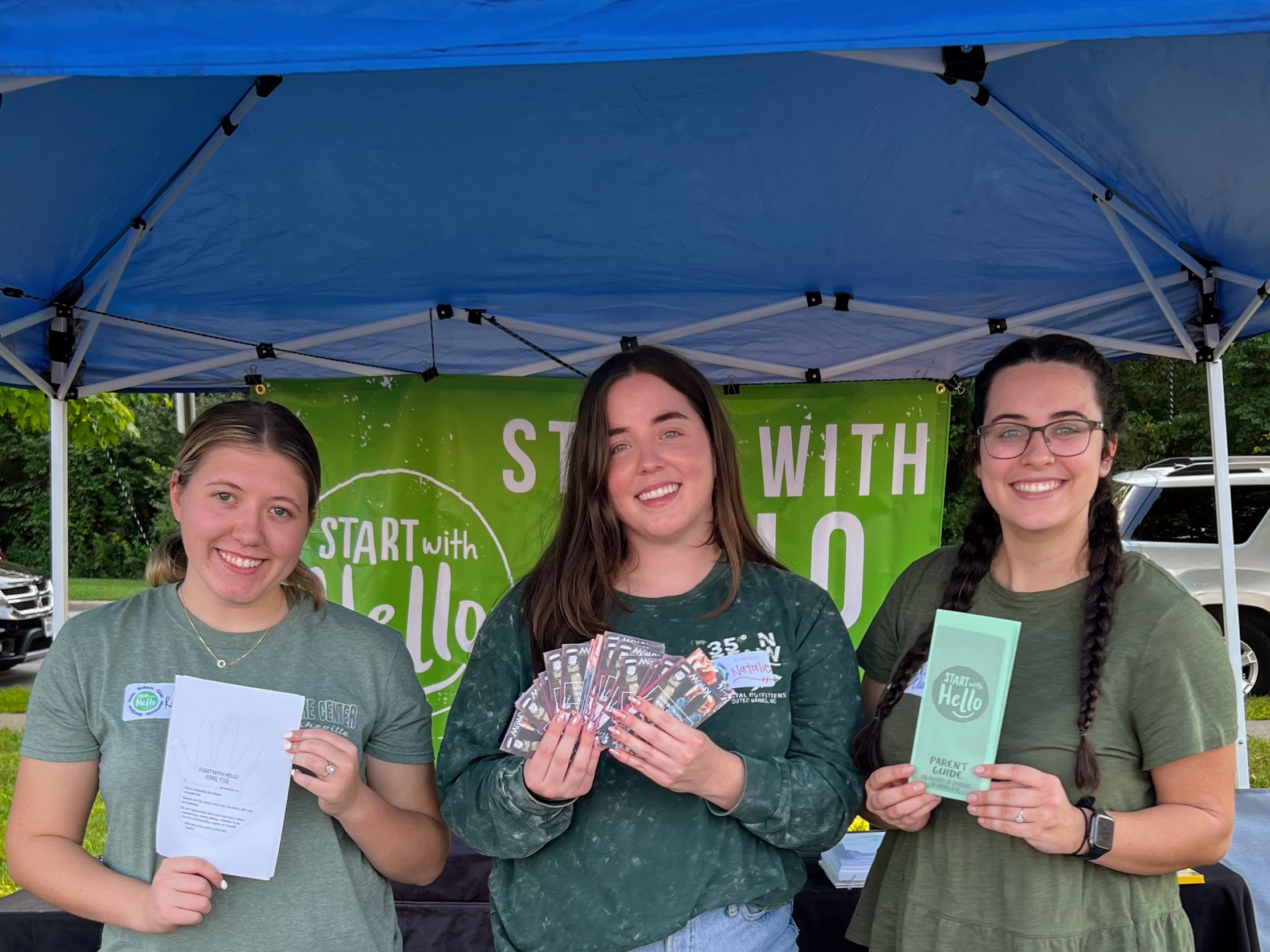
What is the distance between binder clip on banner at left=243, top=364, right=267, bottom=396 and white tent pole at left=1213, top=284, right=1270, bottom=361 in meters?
3.93

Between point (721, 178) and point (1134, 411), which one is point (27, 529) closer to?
point (1134, 411)

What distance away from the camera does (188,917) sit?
1686 millimetres

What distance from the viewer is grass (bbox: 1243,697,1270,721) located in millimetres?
8922

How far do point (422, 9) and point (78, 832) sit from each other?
1.49 metres

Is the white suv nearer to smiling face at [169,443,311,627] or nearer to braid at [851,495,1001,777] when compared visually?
braid at [851,495,1001,777]

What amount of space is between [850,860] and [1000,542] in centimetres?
125

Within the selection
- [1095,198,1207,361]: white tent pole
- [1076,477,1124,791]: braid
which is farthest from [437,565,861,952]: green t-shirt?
[1095,198,1207,361]: white tent pole

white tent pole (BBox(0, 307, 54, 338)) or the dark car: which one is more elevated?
white tent pole (BBox(0, 307, 54, 338))

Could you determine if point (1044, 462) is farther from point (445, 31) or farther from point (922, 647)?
point (445, 31)

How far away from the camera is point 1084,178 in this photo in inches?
121

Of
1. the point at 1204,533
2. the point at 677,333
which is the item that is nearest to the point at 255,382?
the point at 677,333

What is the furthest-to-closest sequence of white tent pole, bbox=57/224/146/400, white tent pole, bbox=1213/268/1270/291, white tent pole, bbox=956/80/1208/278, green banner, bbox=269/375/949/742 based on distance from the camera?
green banner, bbox=269/375/949/742 < white tent pole, bbox=1213/268/1270/291 < white tent pole, bbox=57/224/146/400 < white tent pole, bbox=956/80/1208/278

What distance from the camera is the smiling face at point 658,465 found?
1.88 meters

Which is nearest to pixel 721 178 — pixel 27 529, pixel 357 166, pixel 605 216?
pixel 605 216
